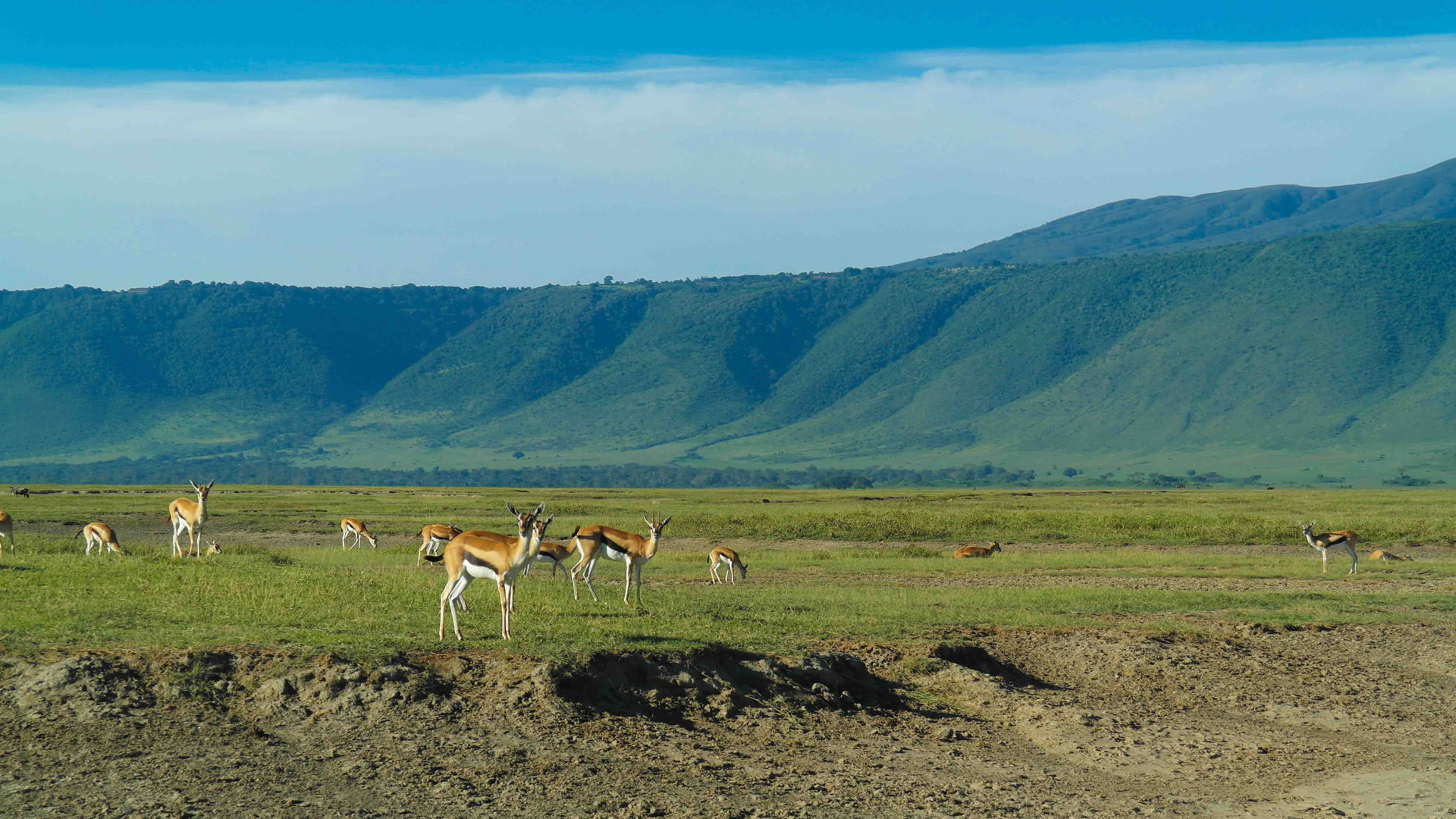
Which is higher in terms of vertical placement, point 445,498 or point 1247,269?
point 1247,269

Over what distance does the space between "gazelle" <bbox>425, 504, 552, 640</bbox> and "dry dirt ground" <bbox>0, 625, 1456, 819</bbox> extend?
4.55 ft

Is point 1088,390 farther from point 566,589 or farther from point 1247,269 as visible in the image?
point 566,589

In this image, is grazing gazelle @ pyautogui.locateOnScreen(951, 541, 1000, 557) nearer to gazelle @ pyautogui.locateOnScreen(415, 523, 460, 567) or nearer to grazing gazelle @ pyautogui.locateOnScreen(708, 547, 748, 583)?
grazing gazelle @ pyautogui.locateOnScreen(708, 547, 748, 583)

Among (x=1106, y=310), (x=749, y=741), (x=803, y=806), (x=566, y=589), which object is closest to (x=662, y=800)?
(x=803, y=806)

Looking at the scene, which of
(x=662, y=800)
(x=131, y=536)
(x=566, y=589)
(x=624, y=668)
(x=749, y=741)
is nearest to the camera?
(x=662, y=800)

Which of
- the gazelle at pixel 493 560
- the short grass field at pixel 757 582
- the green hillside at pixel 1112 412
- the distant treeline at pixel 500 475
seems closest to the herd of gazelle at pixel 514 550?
the gazelle at pixel 493 560

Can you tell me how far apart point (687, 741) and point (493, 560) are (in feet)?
11.4

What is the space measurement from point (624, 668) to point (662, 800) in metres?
2.69

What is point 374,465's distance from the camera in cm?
17875

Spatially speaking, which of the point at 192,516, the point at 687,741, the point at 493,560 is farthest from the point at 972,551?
the point at 687,741

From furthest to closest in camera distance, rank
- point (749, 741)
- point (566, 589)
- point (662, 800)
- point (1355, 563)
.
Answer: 1. point (1355, 563)
2. point (566, 589)
3. point (749, 741)
4. point (662, 800)

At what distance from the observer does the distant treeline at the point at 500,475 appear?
140875 millimetres

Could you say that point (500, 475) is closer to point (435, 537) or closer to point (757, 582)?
point (435, 537)

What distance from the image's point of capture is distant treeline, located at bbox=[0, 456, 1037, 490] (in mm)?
140875
